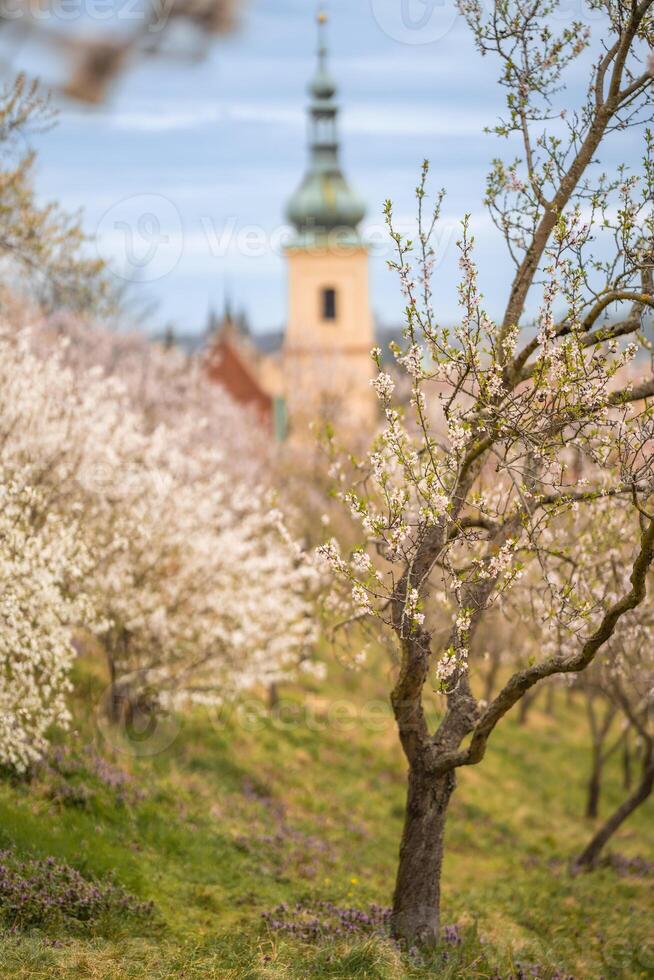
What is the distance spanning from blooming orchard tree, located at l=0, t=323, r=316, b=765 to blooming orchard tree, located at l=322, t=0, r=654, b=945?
3776 mm

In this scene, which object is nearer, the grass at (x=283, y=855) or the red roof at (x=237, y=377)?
the grass at (x=283, y=855)

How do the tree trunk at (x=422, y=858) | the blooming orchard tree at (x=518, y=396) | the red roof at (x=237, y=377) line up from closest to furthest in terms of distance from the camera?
the blooming orchard tree at (x=518, y=396) → the tree trunk at (x=422, y=858) → the red roof at (x=237, y=377)

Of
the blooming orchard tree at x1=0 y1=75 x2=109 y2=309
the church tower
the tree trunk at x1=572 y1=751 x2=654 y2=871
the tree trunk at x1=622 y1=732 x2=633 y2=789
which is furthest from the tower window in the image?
the tree trunk at x1=572 y1=751 x2=654 y2=871

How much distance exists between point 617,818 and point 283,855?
580cm

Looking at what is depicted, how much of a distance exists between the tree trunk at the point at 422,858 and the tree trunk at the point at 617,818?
643cm

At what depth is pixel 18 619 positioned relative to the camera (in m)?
11.9

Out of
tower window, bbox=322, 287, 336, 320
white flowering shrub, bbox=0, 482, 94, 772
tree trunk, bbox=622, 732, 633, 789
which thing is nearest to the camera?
white flowering shrub, bbox=0, 482, 94, 772

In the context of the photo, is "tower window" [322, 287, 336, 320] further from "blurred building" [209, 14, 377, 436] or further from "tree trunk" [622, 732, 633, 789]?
"tree trunk" [622, 732, 633, 789]

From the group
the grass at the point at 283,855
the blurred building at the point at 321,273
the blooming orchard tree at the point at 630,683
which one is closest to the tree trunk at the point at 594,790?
the grass at the point at 283,855

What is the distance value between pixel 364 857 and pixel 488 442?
920 cm

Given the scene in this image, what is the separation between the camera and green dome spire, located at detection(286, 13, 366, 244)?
70625mm

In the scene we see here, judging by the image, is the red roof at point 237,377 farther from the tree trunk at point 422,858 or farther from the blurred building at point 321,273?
the tree trunk at point 422,858

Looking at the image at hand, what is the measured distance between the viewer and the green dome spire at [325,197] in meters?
70.6

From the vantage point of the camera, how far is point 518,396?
→ 9031 millimetres
